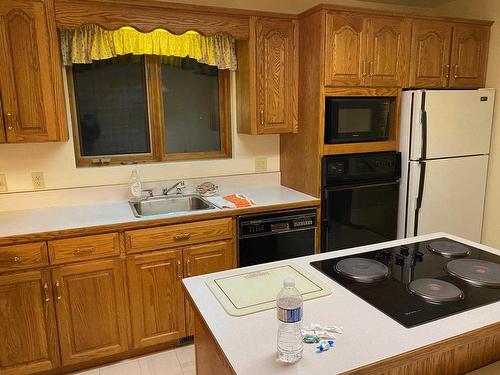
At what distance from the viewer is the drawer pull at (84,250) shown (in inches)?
84.6

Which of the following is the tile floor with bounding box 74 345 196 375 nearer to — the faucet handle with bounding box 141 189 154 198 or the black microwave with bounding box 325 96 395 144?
the faucet handle with bounding box 141 189 154 198

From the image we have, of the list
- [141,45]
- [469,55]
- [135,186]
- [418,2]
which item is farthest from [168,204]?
[418,2]

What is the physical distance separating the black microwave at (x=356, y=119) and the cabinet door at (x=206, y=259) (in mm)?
1079

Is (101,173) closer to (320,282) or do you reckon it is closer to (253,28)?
(253,28)

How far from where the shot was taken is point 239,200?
2.69m

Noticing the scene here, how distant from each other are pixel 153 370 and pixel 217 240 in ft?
2.94

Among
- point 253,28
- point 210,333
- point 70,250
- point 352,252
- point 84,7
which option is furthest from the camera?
point 253,28

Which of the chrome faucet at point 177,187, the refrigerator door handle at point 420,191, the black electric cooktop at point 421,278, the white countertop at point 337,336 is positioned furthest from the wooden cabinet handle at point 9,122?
the refrigerator door handle at point 420,191

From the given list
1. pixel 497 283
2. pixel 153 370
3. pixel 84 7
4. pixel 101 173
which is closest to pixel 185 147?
pixel 101 173

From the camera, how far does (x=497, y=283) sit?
4.48ft

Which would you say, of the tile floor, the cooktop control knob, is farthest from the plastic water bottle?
the tile floor

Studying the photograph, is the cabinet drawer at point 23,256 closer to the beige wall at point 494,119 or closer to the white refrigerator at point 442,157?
the white refrigerator at point 442,157

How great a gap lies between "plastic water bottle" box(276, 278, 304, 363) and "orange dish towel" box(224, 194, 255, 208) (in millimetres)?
1579

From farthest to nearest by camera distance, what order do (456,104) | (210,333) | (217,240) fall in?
(456,104) < (217,240) < (210,333)
